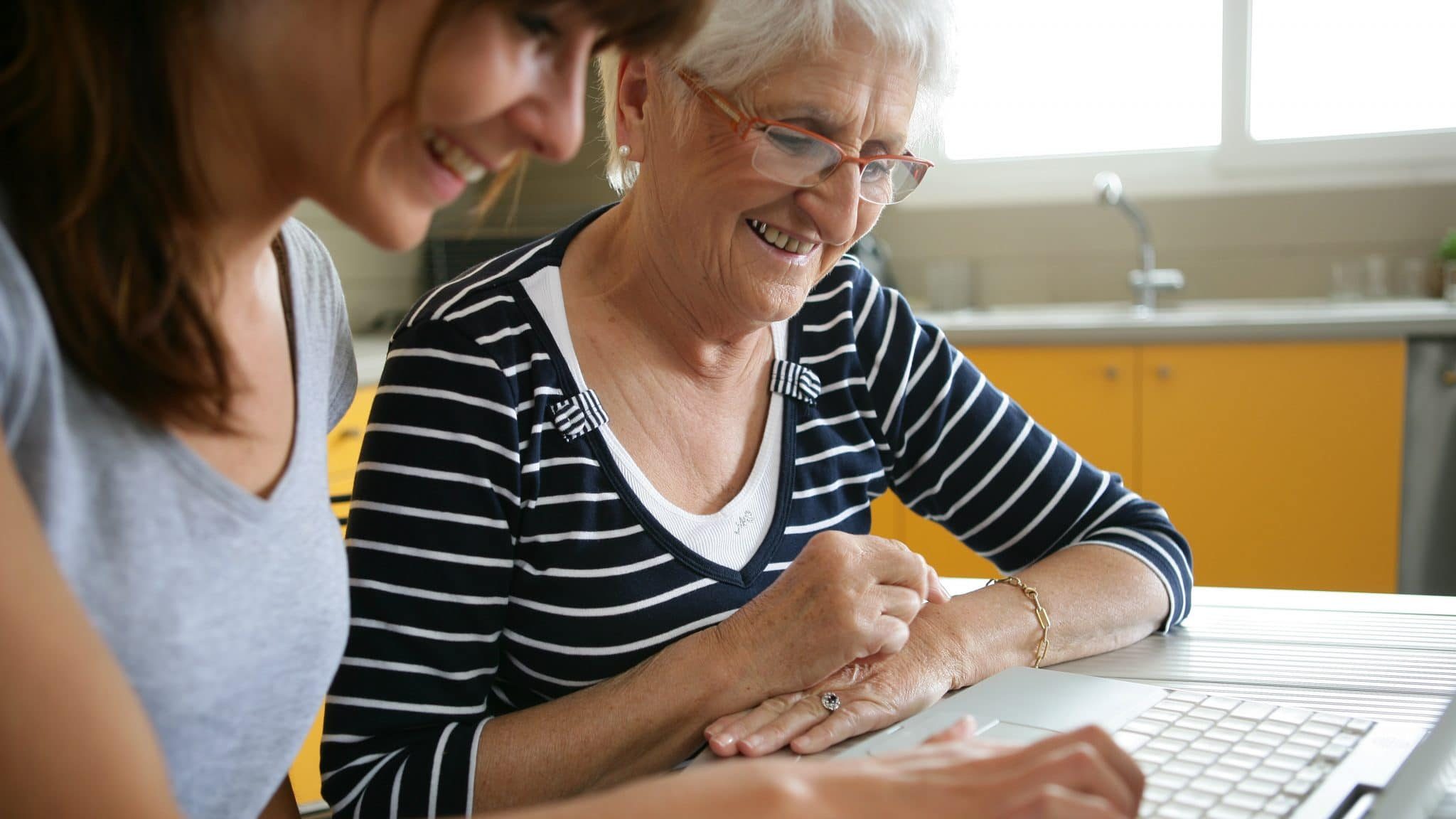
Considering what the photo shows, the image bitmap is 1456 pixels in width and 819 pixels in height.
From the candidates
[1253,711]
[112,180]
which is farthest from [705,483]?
[112,180]

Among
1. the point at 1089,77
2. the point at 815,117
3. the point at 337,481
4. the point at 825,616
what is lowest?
the point at 337,481

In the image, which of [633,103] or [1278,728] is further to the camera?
[633,103]

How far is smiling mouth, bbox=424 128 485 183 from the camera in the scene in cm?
63

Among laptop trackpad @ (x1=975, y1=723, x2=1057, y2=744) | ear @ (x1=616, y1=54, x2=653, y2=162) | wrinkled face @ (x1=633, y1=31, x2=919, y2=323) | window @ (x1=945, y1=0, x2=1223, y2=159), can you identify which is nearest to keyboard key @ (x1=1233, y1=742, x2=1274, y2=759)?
laptop trackpad @ (x1=975, y1=723, x2=1057, y2=744)

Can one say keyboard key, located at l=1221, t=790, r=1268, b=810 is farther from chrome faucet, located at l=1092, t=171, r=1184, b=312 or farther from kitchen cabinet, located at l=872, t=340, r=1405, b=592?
chrome faucet, located at l=1092, t=171, r=1184, b=312

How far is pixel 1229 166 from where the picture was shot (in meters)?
3.28

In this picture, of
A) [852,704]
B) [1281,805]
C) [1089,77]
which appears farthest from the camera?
[1089,77]

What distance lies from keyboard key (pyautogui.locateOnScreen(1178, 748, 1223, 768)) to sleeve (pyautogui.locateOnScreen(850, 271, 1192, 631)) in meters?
0.49

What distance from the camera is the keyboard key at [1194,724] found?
2.66ft

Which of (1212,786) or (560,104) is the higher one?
(560,104)

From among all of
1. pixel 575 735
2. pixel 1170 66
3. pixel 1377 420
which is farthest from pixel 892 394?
pixel 1170 66

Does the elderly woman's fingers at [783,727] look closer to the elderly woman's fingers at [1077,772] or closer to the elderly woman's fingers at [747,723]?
the elderly woman's fingers at [747,723]

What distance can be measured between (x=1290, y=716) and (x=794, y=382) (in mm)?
567

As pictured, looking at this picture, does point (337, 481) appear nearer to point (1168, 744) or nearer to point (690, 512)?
point (690, 512)
